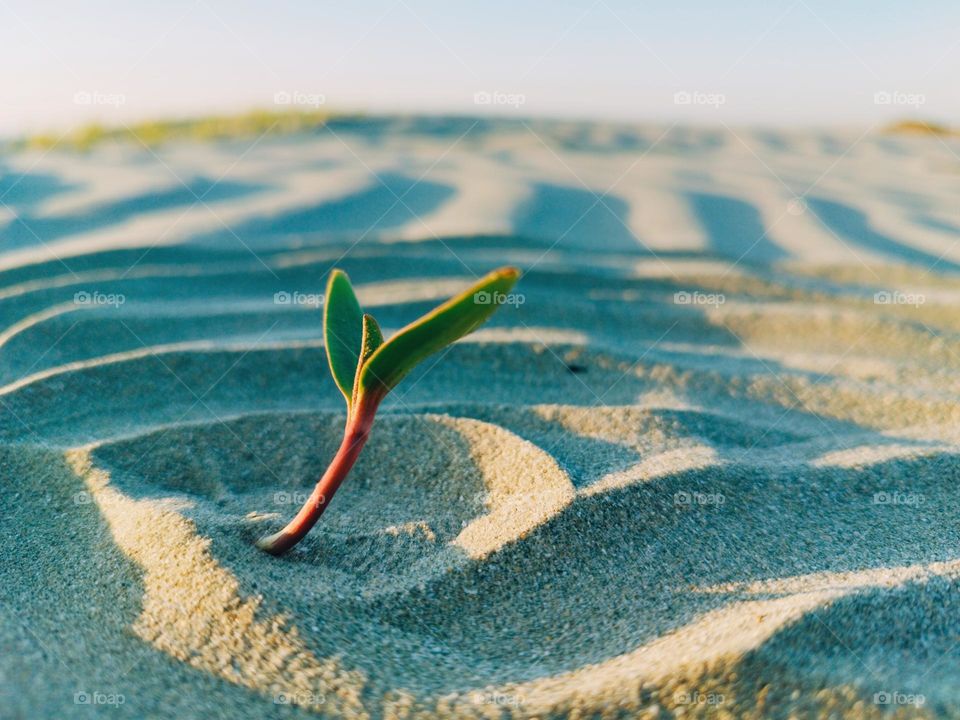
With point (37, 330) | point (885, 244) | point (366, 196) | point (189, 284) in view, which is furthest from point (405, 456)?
point (885, 244)
